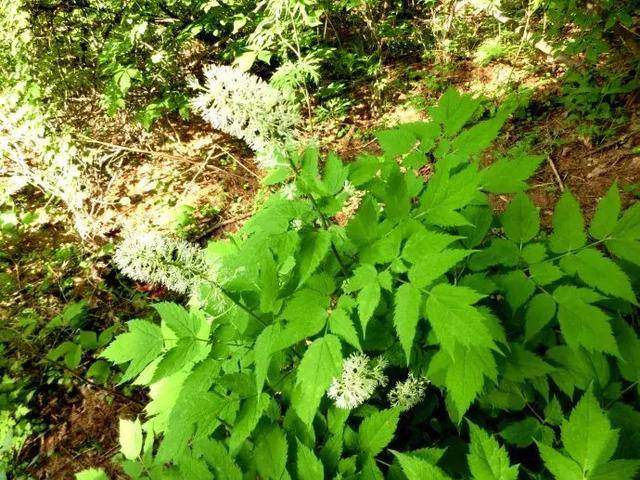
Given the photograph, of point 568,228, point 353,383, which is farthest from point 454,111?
point 353,383

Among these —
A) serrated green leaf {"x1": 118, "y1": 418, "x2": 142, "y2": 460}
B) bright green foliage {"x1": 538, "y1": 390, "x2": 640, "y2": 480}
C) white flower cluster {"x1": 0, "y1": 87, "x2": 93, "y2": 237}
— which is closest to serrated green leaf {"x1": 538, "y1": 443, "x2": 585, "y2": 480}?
bright green foliage {"x1": 538, "y1": 390, "x2": 640, "y2": 480}

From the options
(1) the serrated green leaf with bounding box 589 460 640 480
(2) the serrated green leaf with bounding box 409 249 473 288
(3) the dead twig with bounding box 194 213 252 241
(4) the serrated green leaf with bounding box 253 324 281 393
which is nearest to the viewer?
(1) the serrated green leaf with bounding box 589 460 640 480

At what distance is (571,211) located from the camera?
1.78 metres

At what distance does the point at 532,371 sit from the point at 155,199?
5847mm

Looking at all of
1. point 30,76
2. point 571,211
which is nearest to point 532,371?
point 571,211

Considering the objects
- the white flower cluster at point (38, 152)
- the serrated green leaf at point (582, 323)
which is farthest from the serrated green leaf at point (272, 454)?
the white flower cluster at point (38, 152)

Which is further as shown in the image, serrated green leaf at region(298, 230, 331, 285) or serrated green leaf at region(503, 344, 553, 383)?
serrated green leaf at region(503, 344, 553, 383)

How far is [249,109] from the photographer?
4.75ft

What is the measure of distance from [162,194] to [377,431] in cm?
553

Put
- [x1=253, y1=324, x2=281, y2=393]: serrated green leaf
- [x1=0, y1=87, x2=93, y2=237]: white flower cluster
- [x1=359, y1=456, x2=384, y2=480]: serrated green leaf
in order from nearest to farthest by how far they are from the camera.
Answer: [x1=253, y1=324, x2=281, y2=393]: serrated green leaf → [x1=359, y1=456, x2=384, y2=480]: serrated green leaf → [x1=0, y1=87, x2=93, y2=237]: white flower cluster

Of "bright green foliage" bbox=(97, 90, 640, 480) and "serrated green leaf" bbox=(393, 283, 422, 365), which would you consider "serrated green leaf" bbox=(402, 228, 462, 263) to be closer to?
"bright green foliage" bbox=(97, 90, 640, 480)

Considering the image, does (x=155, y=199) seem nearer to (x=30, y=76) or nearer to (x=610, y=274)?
(x=30, y=76)

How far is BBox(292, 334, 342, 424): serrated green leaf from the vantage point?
1394 mm

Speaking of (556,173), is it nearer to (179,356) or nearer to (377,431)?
(377,431)
